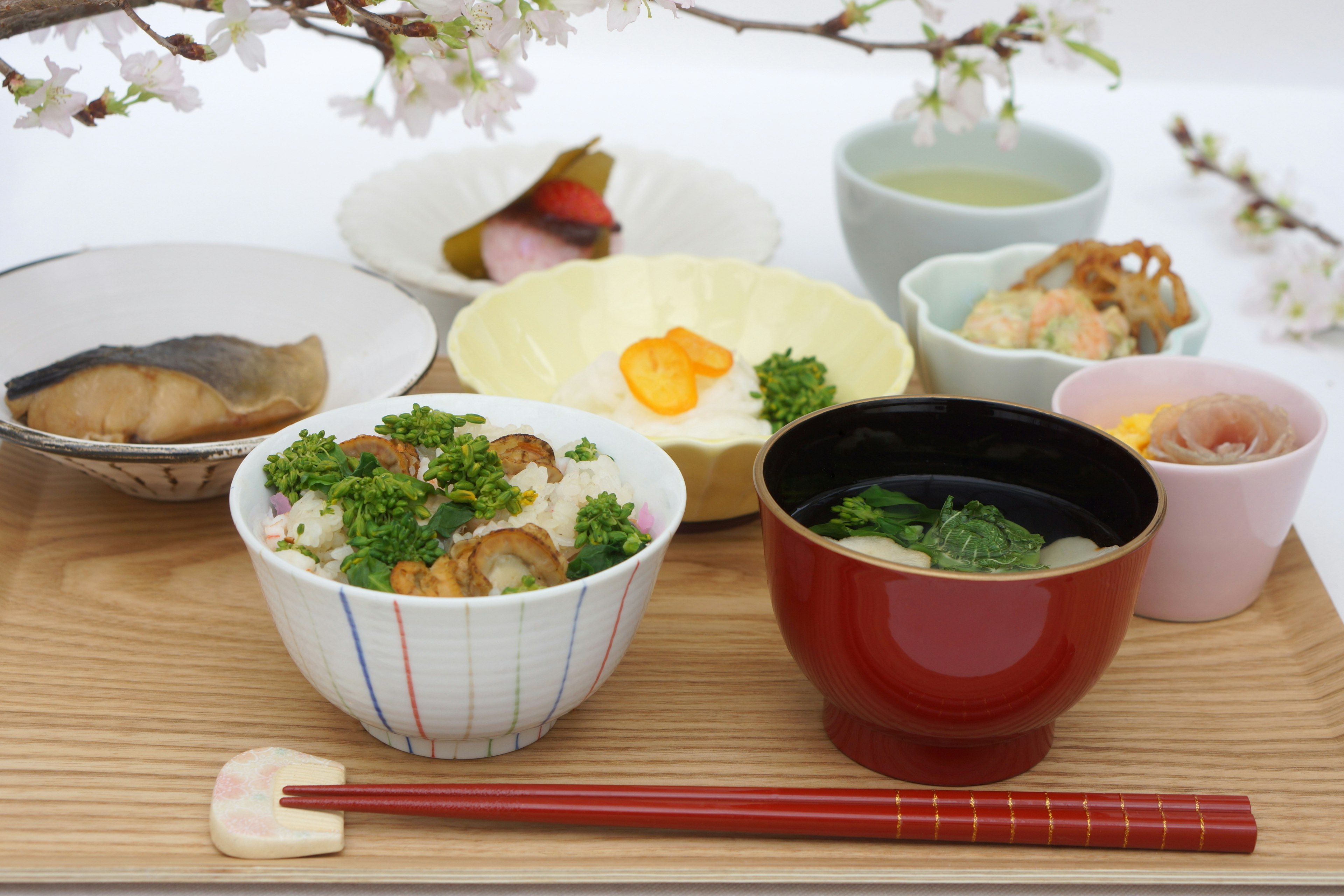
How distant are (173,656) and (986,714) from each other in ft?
2.97

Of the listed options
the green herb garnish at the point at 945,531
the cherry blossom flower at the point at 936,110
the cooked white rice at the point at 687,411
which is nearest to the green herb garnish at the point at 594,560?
the green herb garnish at the point at 945,531

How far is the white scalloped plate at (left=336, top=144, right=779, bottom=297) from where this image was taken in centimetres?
225

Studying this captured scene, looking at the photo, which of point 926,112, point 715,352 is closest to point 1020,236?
point 926,112

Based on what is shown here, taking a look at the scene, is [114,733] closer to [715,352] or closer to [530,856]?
[530,856]

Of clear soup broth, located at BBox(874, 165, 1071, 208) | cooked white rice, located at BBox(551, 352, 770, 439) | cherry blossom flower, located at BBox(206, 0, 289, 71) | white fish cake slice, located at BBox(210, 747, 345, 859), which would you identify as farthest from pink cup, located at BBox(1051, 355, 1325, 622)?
cherry blossom flower, located at BBox(206, 0, 289, 71)

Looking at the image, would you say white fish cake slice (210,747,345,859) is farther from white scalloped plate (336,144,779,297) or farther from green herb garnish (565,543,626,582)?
white scalloped plate (336,144,779,297)

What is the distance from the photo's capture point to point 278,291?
1894mm

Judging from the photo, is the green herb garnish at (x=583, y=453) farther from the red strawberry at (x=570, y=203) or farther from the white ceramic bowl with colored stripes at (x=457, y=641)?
the red strawberry at (x=570, y=203)

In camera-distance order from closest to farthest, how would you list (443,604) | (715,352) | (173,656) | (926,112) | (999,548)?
(443,604)
(999,548)
(173,656)
(715,352)
(926,112)

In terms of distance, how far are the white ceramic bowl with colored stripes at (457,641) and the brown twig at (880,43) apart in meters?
0.70

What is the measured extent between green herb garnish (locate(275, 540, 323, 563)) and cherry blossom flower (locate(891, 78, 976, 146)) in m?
1.13

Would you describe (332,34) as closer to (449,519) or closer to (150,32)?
(150,32)

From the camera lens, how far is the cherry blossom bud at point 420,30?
49.8 inches

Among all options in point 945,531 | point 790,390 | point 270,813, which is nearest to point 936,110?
point 790,390
